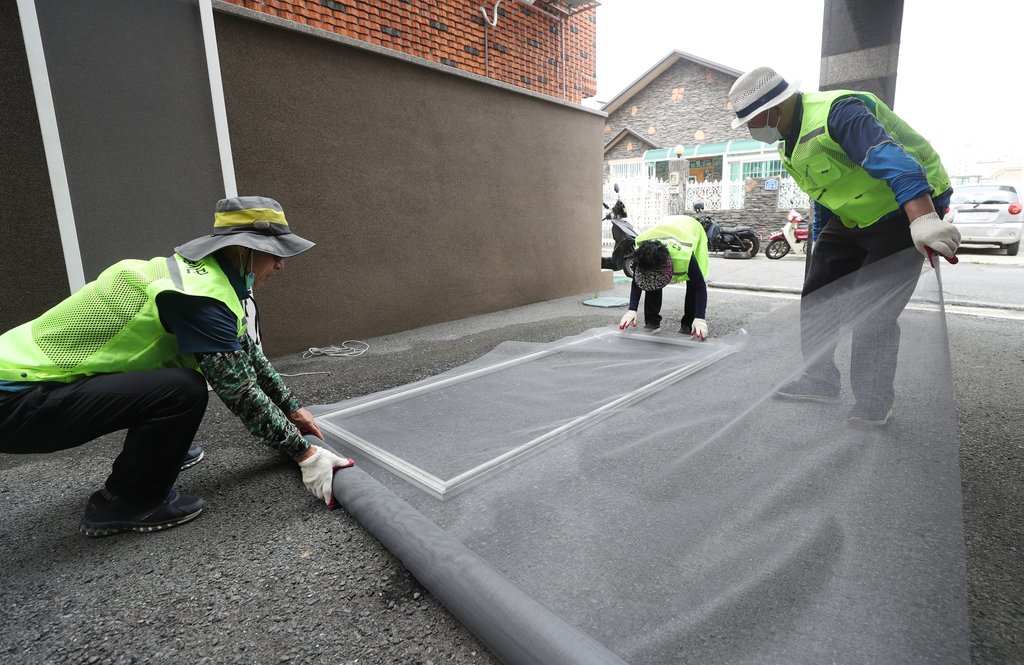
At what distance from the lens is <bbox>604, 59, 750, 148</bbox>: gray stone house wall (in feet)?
55.9

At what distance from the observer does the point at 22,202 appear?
2365 mm

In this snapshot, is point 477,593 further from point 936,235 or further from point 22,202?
point 22,202

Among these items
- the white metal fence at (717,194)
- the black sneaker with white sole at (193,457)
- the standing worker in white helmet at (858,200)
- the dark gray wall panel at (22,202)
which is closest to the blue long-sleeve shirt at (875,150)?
the standing worker in white helmet at (858,200)

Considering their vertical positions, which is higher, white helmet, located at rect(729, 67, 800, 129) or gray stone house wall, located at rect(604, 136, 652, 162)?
gray stone house wall, located at rect(604, 136, 652, 162)

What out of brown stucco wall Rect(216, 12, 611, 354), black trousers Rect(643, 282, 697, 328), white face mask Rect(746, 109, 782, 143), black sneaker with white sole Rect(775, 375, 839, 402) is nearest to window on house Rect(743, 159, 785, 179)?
→ brown stucco wall Rect(216, 12, 611, 354)

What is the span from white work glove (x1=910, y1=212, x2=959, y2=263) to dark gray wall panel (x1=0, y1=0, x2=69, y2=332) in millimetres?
3390

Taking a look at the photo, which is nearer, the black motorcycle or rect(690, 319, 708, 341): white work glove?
rect(690, 319, 708, 341): white work glove

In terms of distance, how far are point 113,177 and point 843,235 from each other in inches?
127

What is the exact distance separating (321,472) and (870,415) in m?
1.51

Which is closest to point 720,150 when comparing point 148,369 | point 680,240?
point 680,240

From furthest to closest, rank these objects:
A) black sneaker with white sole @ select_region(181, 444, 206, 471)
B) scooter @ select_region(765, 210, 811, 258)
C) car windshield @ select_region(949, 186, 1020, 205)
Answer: scooter @ select_region(765, 210, 811, 258)
car windshield @ select_region(949, 186, 1020, 205)
black sneaker with white sole @ select_region(181, 444, 206, 471)

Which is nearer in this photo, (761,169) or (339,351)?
(339,351)

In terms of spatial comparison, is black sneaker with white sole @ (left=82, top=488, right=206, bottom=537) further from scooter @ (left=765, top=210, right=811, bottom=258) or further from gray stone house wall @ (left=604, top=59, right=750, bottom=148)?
gray stone house wall @ (left=604, top=59, right=750, bottom=148)

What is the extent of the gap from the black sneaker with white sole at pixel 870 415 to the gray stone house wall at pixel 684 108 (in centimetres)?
1721
